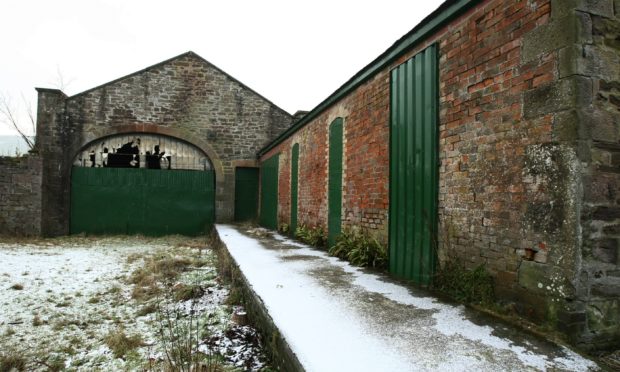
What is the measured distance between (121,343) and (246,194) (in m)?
10.9

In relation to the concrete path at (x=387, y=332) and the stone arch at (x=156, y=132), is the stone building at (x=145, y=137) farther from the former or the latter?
the concrete path at (x=387, y=332)

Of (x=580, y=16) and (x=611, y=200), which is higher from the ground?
(x=580, y=16)

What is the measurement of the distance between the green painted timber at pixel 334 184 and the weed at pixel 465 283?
3045mm

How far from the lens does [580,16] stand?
2.75 m

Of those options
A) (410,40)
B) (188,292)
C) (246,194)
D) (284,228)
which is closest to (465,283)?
(410,40)

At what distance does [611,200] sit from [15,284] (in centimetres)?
785

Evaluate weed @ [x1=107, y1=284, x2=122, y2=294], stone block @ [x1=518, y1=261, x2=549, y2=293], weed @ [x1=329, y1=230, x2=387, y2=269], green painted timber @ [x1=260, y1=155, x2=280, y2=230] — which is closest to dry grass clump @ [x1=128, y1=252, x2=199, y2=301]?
weed @ [x1=107, y1=284, x2=122, y2=294]

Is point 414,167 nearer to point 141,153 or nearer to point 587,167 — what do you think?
point 587,167

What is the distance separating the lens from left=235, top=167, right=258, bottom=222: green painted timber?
46.9 feet

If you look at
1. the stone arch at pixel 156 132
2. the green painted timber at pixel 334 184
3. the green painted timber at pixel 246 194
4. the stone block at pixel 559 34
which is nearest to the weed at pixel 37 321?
the green painted timber at pixel 334 184

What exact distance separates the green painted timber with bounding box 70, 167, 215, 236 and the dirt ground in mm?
4130

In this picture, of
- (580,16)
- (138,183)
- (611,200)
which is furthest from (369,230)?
(138,183)

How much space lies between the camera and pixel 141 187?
13.2 meters

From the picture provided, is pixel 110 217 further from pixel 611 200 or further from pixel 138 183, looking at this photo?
pixel 611 200
